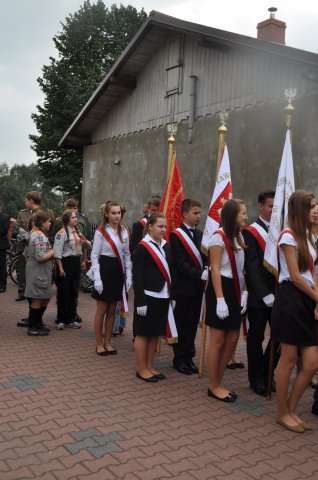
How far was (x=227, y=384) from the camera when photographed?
5.40m

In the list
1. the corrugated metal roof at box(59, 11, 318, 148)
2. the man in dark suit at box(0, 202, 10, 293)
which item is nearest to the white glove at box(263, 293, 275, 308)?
the corrugated metal roof at box(59, 11, 318, 148)

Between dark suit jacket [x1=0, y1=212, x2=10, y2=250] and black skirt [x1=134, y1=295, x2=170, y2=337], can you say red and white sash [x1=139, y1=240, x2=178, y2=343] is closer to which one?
black skirt [x1=134, y1=295, x2=170, y2=337]

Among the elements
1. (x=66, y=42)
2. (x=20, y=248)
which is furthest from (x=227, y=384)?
(x=66, y=42)

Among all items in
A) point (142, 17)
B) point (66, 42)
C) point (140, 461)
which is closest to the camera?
point (140, 461)

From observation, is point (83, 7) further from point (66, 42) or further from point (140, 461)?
point (140, 461)

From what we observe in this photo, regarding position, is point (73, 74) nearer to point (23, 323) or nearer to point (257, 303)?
point (23, 323)

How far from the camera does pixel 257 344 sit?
201 inches

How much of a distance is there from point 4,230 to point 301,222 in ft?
26.7

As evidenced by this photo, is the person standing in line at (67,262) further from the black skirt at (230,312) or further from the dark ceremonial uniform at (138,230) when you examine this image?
the black skirt at (230,312)

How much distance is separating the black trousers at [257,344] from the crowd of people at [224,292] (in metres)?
0.01

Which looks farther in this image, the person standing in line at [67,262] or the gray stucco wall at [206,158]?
the gray stucco wall at [206,158]

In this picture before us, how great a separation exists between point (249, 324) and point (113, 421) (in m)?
1.76

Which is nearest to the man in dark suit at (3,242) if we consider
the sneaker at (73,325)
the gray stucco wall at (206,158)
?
the sneaker at (73,325)

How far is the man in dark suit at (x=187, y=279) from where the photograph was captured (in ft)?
18.3
